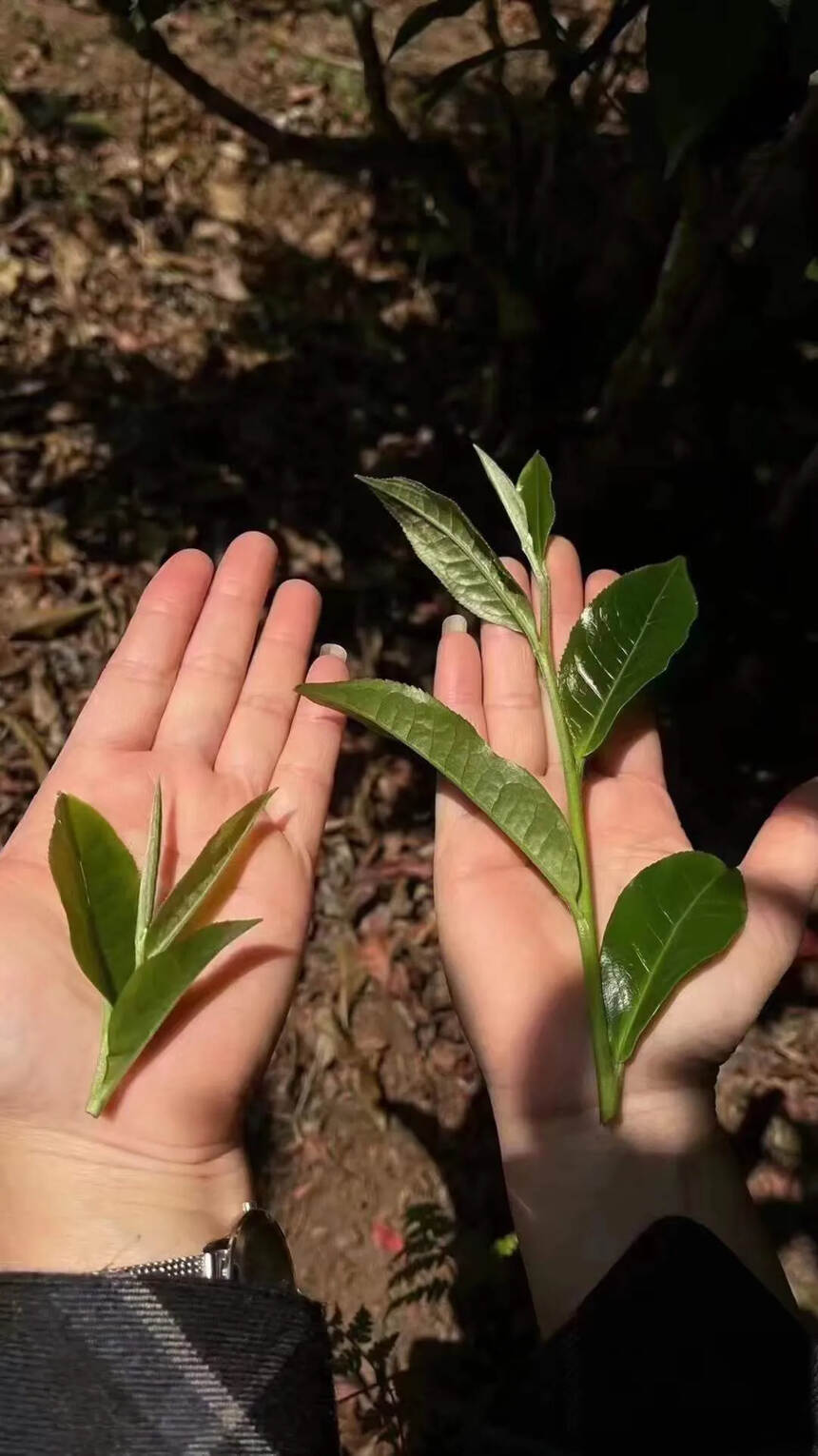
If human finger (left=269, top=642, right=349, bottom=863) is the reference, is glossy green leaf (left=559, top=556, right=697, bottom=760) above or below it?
above

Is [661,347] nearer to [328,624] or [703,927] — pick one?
[328,624]

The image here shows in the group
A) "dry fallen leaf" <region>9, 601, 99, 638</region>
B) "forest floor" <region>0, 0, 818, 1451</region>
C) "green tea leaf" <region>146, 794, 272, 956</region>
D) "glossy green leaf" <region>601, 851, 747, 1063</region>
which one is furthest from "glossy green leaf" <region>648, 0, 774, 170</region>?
"dry fallen leaf" <region>9, 601, 99, 638</region>

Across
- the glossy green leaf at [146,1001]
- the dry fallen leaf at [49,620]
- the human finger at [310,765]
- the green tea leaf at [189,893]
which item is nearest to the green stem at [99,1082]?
the glossy green leaf at [146,1001]

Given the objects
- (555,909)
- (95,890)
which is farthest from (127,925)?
(555,909)

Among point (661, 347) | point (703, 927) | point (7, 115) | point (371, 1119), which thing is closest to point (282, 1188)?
point (371, 1119)

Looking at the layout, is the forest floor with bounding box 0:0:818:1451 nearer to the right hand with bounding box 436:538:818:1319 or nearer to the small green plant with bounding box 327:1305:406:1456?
the small green plant with bounding box 327:1305:406:1456

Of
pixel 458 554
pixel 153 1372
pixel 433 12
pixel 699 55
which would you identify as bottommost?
pixel 153 1372

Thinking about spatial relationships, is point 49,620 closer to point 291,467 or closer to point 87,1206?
point 291,467
